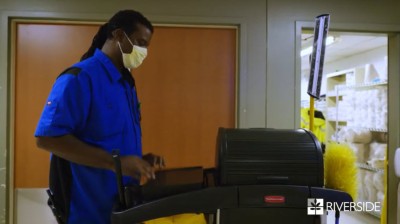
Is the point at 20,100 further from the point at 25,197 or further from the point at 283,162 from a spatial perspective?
the point at 283,162

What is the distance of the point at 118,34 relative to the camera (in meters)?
1.25

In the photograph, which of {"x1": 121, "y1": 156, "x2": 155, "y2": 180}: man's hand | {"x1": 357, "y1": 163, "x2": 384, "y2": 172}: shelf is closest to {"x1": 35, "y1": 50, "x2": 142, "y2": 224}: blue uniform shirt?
{"x1": 121, "y1": 156, "x2": 155, "y2": 180}: man's hand

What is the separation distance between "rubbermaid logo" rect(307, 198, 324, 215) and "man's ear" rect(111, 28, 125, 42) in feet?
2.76

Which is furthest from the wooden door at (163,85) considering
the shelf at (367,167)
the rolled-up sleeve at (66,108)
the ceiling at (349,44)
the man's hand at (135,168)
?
the shelf at (367,167)

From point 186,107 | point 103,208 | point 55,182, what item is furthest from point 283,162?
point 186,107

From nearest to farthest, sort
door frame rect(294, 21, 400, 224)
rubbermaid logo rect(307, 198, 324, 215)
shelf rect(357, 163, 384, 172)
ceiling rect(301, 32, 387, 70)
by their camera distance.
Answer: rubbermaid logo rect(307, 198, 324, 215)
door frame rect(294, 21, 400, 224)
shelf rect(357, 163, 384, 172)
ceiling rect(301, 32, 387, 70)

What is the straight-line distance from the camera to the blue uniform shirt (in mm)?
1058

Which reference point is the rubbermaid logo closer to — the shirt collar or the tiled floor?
the shirt collar

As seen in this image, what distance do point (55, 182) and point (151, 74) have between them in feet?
4.51

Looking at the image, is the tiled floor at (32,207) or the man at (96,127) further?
the tiled floor at (32,207)

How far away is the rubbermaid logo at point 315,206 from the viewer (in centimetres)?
96

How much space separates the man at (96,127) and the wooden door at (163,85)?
43.4 inches

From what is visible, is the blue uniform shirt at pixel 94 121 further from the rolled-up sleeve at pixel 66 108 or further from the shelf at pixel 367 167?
the shelf at pixel 367 167

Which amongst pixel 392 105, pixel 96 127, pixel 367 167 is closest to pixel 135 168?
pixel 96 127
